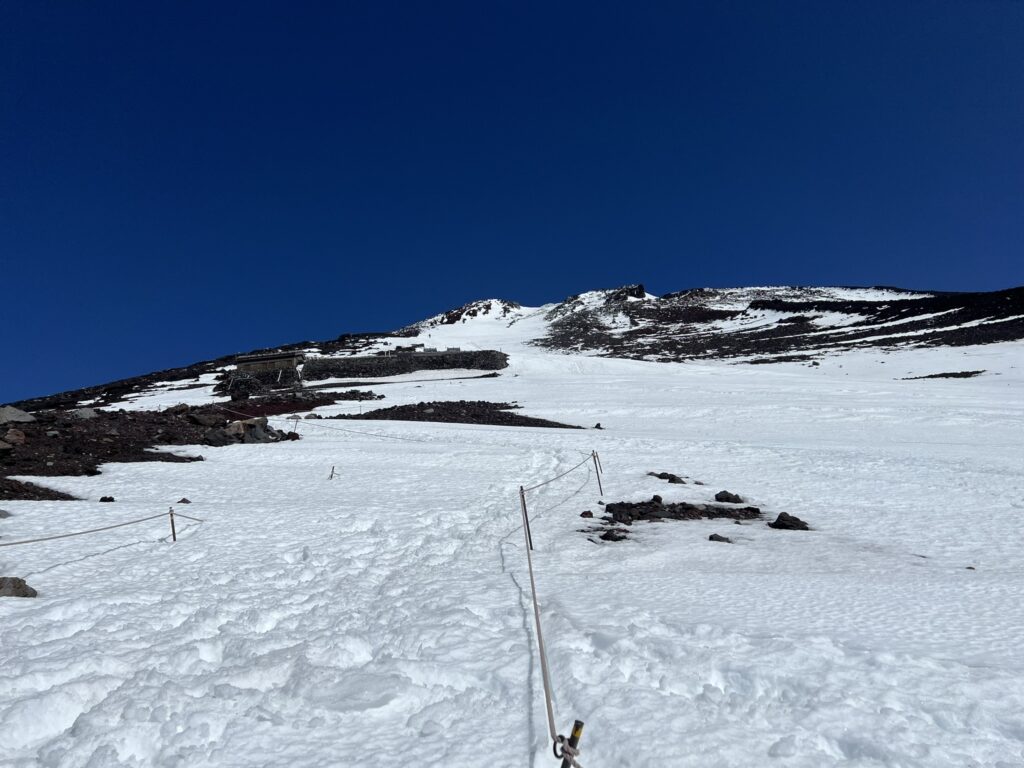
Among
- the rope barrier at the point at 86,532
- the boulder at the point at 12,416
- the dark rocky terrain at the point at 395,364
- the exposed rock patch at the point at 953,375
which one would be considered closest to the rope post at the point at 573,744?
the rope barrier at the point at 86,532

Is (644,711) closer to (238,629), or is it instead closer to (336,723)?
(336,723)

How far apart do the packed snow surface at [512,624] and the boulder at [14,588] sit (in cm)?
33

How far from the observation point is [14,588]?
5949mm

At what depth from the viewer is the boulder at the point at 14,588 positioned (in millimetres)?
5902

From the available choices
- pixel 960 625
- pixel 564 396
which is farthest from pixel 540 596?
pixel 564 396

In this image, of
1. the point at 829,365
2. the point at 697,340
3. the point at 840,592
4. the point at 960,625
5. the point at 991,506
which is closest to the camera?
the point at 960,625

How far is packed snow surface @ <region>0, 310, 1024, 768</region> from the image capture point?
3531mm

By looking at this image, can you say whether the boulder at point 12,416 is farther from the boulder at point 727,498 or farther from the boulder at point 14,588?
the boulder at point 727,498

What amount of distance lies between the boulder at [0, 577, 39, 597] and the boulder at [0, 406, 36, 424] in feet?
48.8

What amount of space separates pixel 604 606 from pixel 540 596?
30.9 inches

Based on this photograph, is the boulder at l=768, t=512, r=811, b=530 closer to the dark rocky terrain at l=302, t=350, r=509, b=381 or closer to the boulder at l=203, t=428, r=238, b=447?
the boulder at l=203, t=428, r=238, b=447

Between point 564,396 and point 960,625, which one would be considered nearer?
point 960,625

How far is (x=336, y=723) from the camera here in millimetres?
3820

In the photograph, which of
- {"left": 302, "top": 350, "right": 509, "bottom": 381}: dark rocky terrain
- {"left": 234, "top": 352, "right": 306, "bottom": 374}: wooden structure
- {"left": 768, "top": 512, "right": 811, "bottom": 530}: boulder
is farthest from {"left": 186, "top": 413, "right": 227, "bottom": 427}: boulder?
{"left": 302, "top": 350, "right": 509, "bottom": 381}: dark rocky terrain
